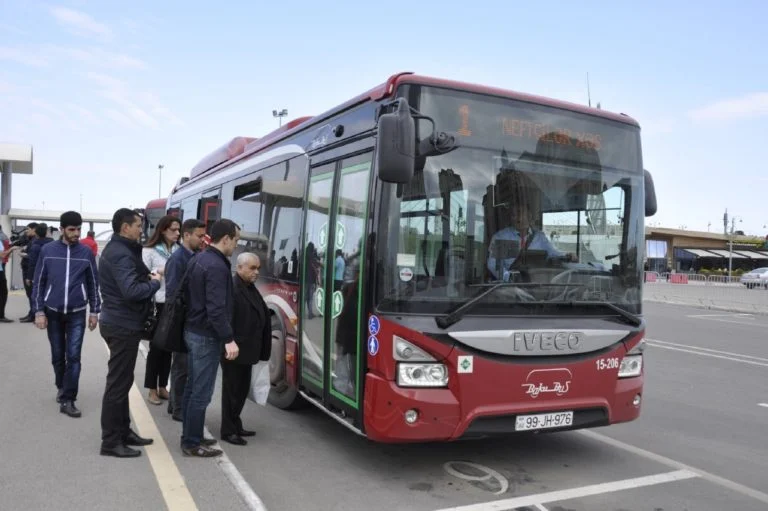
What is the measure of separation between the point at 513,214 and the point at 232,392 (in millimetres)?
2763

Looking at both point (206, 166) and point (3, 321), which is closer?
point (206, 166)

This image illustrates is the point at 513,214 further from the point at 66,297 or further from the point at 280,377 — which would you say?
the point at 66,297

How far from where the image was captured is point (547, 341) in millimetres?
4582

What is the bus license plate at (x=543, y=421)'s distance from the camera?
14.9ft

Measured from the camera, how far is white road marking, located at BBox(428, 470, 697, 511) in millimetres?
4141

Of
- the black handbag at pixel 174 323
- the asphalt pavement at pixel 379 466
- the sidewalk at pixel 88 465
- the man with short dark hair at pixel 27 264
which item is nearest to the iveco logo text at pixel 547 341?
the asphalt pavement at pixel 379 466

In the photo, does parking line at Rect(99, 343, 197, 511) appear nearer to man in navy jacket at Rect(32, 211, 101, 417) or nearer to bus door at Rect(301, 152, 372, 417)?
man in navy jacket at Rect(32, 211, 101, 417)

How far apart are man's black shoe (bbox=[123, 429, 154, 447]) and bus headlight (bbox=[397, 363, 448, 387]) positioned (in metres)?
2.36

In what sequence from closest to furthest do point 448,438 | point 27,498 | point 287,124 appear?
point 27,498
point 448,438
point 287,124

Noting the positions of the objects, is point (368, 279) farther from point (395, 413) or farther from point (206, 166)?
point (206, 166)

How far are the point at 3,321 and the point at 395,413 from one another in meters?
11.1

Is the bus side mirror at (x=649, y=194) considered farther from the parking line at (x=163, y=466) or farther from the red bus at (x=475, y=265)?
the parking line at (x=163, y=466)

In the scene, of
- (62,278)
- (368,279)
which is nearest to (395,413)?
(368,279)

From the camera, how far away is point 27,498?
4086 millimetres
